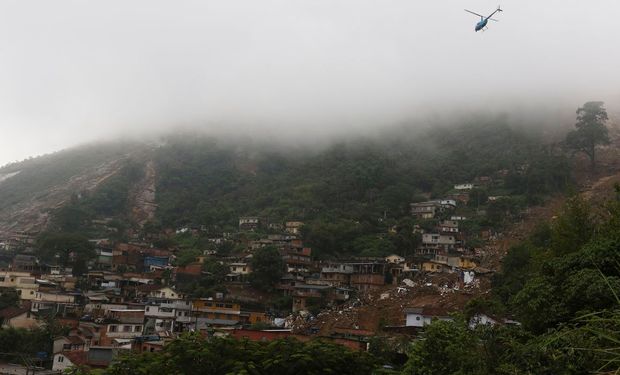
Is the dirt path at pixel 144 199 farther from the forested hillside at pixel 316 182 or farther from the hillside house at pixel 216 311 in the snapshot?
the hillside house at pixel 216 311

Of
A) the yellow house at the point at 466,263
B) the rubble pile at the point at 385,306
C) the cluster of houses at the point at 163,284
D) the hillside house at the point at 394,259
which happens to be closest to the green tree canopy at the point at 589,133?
the cluster of houses at the point at 163,284

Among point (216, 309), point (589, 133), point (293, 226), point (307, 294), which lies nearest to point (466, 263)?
point (307, 294)

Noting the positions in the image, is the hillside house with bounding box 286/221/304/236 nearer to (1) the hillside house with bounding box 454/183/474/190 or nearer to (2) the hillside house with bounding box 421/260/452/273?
(2) the hillside house with bounding box 421/260/452/273

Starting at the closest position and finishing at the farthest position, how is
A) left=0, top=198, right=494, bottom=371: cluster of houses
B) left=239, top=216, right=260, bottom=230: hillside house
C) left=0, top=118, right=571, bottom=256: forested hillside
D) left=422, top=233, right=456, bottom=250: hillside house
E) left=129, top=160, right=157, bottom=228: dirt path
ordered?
left=0, top=198, right=494, bottom=371: cluster of houses
left=422, top=233, right=456, bottom=250: hillside house
left=0, top=118, right=571, bottom=256: forested hillside
left=239, top=216, right=260, bottom=230: hillside house
left=129, top=160, right=157, bottom=228: dirt path

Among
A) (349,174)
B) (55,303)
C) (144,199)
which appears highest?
(349,174)

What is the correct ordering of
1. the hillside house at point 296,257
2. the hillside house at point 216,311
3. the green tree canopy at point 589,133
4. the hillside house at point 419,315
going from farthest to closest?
the green tree canopy at point 589,133 → the hillside house at point 296,257 → the hillside house at point 216,311 → the hillside house at point 419,315

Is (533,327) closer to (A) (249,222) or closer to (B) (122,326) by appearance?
(B) (122,326)

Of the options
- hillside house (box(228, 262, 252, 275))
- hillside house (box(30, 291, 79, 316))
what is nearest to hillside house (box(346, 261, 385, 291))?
hillside house (box(228, 262, 252, 275))

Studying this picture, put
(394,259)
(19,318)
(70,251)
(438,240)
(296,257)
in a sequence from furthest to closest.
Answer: (438,240)
(70,251)
(296,257)
(394,259)
(19,318)

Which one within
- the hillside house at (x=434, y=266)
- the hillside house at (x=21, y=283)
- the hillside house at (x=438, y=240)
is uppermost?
the hillside house at (x=438, y=240)

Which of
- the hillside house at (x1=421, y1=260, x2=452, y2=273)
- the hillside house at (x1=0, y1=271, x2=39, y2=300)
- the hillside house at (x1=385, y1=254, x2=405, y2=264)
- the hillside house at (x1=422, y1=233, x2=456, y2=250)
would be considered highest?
the hillside house at (x1=422, y1=233, x2=456, y2=250)

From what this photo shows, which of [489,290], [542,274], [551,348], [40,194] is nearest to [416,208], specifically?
[489,290]

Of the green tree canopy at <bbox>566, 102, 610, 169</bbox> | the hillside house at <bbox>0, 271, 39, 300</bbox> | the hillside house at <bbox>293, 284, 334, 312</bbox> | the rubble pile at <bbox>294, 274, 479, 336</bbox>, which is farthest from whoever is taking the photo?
the green tree canopy at <bbox>566, 102, 610, 169</bbox>
